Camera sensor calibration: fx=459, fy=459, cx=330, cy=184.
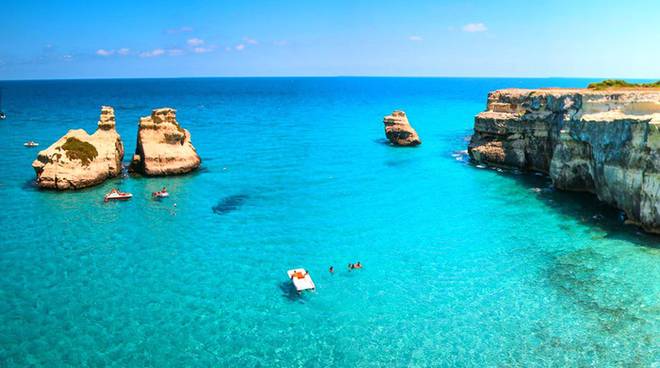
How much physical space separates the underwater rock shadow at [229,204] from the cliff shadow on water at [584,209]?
25834 millimetres

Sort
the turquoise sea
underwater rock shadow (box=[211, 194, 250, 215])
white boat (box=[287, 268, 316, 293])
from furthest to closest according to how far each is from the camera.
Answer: underwater rock shadow (box=[211, 194, 250, 215]), white boat (box=[287, 268, 316, 293]), the turquoise sea

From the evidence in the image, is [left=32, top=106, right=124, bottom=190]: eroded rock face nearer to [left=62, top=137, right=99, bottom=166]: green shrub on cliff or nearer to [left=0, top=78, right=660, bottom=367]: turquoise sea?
[left=62, top=137, right=99, bottom=166]: green shrub on cliff

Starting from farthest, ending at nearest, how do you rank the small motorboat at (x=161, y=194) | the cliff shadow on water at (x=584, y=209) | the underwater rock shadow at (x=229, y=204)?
the small motorboat at (x=161, y=194) < the underwater rock shadow at (x=229, y=204) < the cliff shadow on water at (x=584, y=209)

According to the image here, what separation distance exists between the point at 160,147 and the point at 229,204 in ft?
46.1

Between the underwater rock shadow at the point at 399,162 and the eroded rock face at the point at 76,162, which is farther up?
the eroded rock face at the point at 76,162

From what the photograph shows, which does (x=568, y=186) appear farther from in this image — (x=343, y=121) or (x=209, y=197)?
(x=343, y=121)

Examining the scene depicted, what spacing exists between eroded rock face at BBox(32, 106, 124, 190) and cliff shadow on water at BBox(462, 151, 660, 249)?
40.9 meters

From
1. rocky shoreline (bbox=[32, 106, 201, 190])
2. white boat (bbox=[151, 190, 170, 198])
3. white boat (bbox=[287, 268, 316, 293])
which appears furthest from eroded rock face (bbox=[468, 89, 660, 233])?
white boat (bbox=[151, 190, 170, 198])

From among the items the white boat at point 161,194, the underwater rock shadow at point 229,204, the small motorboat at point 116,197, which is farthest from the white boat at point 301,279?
the small motorboat at point 116,197

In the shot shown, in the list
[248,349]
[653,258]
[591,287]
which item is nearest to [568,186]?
[653,258]

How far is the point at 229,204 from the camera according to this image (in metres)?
40.0

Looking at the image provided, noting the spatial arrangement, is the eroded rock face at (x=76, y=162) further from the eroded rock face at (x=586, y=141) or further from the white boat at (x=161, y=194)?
the eroded rock face at (x=586, y=141)

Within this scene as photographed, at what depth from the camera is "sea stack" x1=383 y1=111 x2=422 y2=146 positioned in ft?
221

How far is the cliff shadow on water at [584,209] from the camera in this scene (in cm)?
3122
